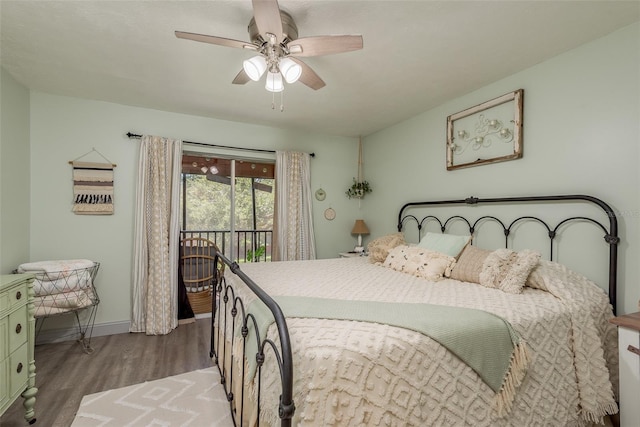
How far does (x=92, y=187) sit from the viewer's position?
306cm

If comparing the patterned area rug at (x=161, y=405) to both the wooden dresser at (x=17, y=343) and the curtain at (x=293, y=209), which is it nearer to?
the wooden dresser at (x=17, y=343)

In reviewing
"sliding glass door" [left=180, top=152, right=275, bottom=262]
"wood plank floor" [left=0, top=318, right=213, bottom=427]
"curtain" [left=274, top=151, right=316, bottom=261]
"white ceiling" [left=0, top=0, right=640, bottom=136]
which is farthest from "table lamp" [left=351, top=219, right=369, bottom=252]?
"wood plank floor" [left=0, top=318, right=213, bottom=427]

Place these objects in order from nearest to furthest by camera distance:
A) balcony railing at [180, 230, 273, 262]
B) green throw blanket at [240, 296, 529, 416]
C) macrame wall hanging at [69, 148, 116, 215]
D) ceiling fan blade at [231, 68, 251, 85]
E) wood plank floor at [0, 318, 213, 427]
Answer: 1. green throw blanket at [240, 296, 529, 416]
2. wood plank floor at [0, 318, 213, 427]
3. ceiling fan blade at [231, 68, 251, 85]
4. macrame wall hanging at [69, 148, 116, 215]
5. balcony railing at [180, 230, 273, 262]

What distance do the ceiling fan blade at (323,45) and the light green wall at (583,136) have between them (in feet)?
5.42

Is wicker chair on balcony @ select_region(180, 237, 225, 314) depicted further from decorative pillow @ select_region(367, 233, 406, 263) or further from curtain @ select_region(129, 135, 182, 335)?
decorative pillow @ select_region(367, 233, 406, 263)

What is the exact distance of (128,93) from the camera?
287 cm

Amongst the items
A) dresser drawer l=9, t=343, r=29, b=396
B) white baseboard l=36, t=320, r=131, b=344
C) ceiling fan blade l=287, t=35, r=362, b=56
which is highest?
ceiling fan blade l=287, t=35, r=362, b=56

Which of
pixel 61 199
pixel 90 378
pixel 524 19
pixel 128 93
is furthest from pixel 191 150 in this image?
pixel 524 19

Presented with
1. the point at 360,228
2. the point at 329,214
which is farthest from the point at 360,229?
the point at 329,214

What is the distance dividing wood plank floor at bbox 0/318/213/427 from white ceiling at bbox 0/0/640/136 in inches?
96.5

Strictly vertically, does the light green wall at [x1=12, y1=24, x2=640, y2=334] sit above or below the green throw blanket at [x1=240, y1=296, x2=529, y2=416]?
above

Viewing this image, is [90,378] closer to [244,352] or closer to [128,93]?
[244,352]

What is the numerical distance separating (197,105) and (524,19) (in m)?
2.95

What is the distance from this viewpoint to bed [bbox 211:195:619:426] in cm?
99
